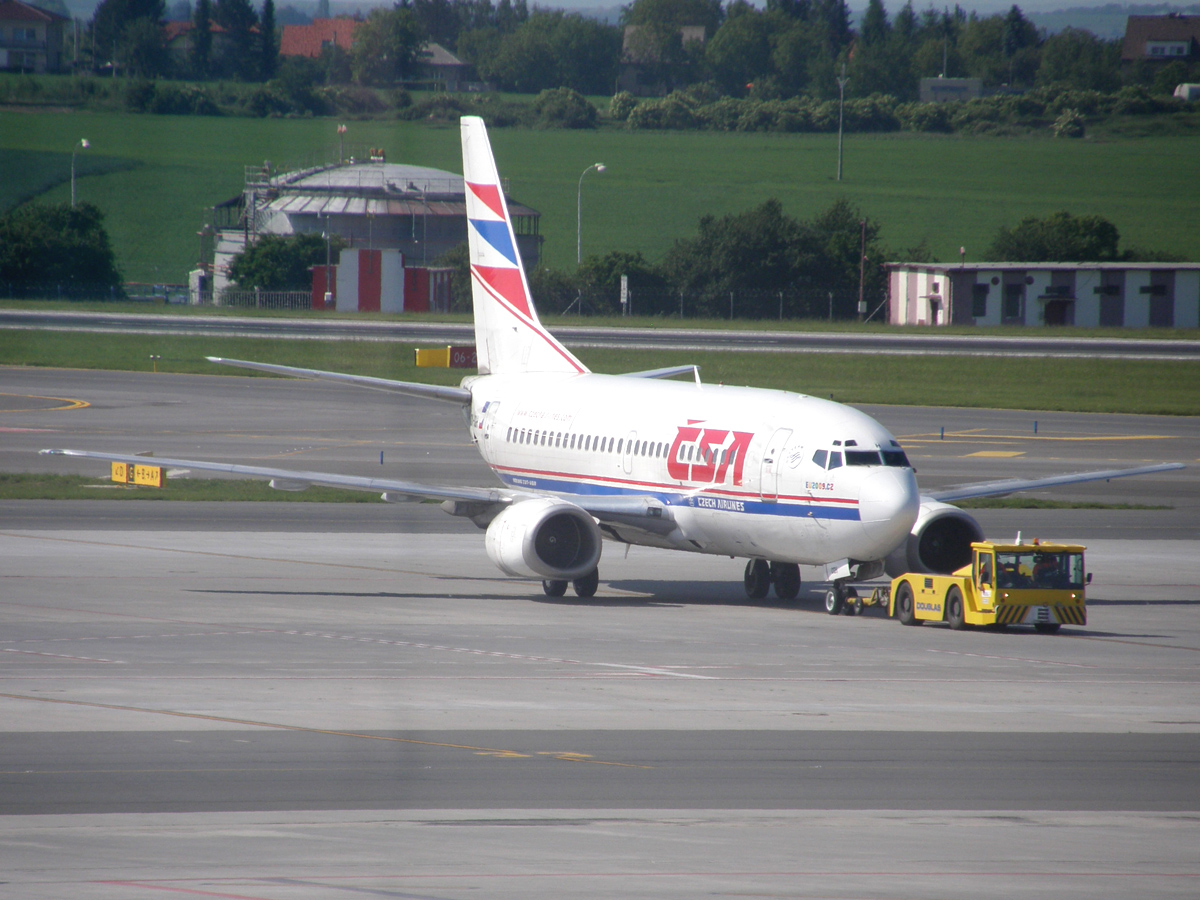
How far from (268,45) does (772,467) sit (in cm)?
1265

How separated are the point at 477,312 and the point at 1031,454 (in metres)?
28.5

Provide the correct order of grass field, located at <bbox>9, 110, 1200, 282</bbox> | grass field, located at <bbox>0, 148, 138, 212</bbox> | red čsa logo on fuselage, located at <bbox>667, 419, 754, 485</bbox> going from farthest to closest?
grass field, located at <bbox>9, 110, 1200, 282</bbox>, grass field, located at <bbox>0, 148, 138, 212</bbox>, red čsa logo on fuselage, located at <bbox>667, 419, 754, 485</bbox>

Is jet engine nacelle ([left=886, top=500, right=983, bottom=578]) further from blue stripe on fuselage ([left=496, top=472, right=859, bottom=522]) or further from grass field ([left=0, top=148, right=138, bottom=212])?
grass field ([left=0, top=148, right=138, bottom=212])

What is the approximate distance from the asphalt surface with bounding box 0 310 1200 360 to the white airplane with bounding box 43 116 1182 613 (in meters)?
59.6

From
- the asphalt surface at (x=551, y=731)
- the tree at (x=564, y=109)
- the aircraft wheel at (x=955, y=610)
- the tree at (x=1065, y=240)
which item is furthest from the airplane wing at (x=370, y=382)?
the tree at (x=1065, y=240)

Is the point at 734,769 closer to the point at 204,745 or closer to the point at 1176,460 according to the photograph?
the point at 204,745

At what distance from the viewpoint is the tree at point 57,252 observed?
11069cm

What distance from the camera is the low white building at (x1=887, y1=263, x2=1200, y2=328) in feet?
393

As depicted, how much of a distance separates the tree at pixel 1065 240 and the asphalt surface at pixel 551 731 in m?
101

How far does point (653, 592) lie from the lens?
34938mm

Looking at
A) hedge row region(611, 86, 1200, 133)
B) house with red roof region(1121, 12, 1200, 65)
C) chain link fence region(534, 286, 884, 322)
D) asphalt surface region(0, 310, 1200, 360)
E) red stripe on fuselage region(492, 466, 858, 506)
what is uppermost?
house with red roof region(1121, 12, 1200, 65)

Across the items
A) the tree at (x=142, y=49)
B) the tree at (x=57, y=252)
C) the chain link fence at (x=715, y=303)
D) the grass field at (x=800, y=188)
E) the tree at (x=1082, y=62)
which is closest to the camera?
the tree at (x=142, y=49)

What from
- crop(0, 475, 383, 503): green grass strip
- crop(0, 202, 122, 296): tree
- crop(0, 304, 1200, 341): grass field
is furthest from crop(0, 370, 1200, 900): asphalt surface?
crop(0, 202, 122, 296): tree

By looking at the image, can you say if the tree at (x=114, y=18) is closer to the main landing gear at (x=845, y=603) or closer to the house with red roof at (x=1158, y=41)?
the main landing gear at (x=845, y=603)
